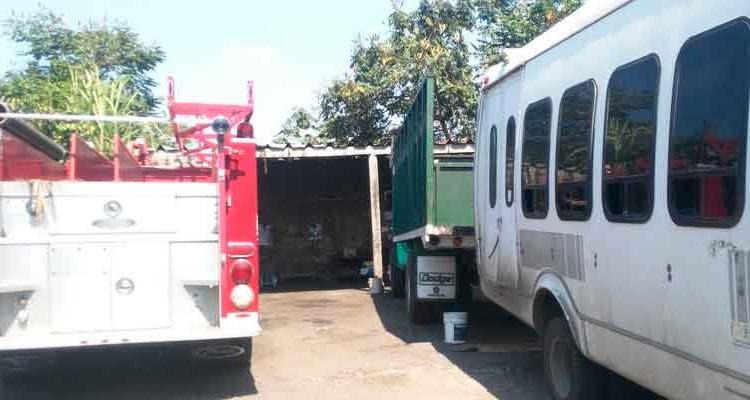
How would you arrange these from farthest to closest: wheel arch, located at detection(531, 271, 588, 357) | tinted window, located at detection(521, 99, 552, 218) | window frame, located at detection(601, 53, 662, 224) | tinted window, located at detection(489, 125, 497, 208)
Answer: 1. tinted window, located at detection(489, 125, 497, 208)
2. tinted window, located at detection(521, 99, 552, 218)
3. wheel arch, located at detection(531, 271, 588, 357)
4. window frame, located at detection(601, 53, 662, 224)

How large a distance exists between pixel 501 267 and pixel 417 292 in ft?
8.37

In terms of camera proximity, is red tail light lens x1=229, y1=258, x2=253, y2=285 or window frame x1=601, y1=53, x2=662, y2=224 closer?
window frame x1=601, y1=53, x2=662, y2=224

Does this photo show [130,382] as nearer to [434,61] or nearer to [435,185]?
[435,185]

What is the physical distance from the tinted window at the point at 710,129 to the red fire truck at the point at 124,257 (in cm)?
322

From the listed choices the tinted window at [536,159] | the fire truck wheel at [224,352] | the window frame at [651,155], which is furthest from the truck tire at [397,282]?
the window frame at [651,155]

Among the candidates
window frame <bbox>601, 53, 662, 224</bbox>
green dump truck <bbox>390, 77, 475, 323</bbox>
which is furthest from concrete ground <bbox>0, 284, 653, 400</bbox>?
window frame <bbox>601, 53, 662, 224</bbox>

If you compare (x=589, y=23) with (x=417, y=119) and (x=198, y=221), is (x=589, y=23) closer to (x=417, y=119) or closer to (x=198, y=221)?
(x=198, y=221)

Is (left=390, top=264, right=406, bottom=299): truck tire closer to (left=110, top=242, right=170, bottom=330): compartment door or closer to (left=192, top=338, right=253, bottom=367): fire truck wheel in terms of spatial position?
(left=192, top=338, right=253, bottom=367): fire truck wheel

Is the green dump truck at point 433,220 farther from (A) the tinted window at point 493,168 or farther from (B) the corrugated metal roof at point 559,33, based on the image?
(B) the corrugated metal roof at point 559,33

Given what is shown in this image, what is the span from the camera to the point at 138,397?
5.92 meters

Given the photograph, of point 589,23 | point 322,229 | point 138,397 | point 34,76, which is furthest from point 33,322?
point 34,76

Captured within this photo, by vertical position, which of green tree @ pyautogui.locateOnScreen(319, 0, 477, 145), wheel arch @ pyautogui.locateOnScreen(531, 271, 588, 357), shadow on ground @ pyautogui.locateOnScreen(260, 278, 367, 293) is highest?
green tree @ pyautogui.locateOnScreen(319, 0, 477, 145)

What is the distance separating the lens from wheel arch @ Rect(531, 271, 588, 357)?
4.53 metres

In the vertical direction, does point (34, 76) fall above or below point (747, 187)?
above
